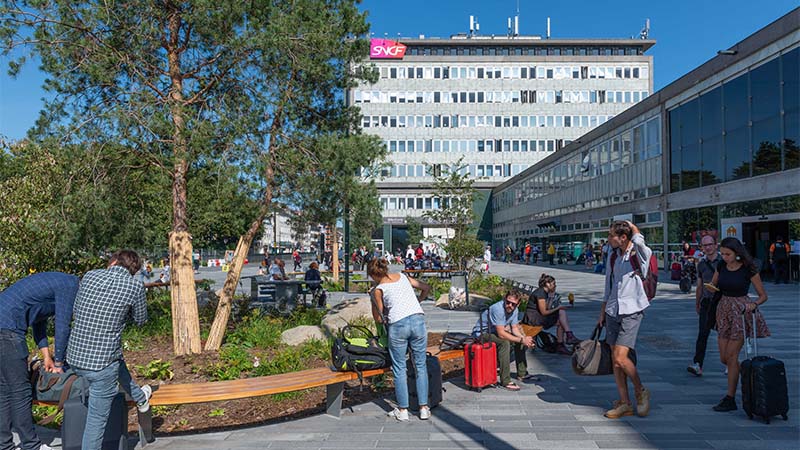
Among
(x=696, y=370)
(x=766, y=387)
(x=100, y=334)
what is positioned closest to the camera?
(x=100, y=334)

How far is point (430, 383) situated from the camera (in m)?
6.43

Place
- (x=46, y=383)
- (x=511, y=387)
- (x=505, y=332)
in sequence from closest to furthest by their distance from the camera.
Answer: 1. (x=46, y=383)
2. (x=511, y=387)
3. (x=505, y=332)

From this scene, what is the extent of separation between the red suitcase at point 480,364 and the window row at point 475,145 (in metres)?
64.8

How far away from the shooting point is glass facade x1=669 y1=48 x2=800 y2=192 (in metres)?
21.9

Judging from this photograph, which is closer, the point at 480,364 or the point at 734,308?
the point at 734,308

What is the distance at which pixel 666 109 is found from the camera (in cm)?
3158

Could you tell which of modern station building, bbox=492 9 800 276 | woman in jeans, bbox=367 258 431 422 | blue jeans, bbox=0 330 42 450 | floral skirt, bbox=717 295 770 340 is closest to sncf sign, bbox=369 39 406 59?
modern station building, bbox=492 9 800 276

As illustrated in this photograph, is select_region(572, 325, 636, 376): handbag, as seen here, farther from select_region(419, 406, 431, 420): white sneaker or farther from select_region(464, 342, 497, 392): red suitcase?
select_region(419, 406, 431, 420): white sneaker

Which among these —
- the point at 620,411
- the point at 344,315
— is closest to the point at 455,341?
the point at 620,411

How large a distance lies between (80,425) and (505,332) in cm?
458

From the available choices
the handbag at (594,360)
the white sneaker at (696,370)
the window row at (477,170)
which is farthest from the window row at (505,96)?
the handbag at (594,360)

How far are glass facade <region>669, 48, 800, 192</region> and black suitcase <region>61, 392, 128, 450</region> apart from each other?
75.3 ft

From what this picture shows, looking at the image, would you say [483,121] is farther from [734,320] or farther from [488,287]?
[734,320]

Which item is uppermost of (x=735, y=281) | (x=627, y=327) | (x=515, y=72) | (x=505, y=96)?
(x=515, y=72)
